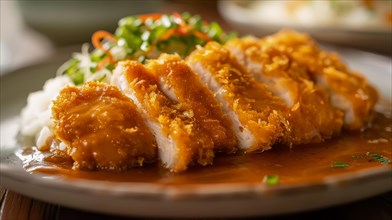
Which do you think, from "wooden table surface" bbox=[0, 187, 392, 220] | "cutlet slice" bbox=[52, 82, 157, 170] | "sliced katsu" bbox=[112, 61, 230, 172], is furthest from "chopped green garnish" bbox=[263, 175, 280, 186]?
"cutlet slice" bbox=[52, 82, 157, 170]

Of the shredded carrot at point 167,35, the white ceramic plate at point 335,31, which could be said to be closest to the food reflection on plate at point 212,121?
the shredded carrot at point 167,35

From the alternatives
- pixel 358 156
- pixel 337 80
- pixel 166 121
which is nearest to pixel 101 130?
pixel 166 121

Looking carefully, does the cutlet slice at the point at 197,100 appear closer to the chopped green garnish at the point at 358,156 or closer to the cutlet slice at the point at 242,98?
the cutlet slice at the point at 242,98

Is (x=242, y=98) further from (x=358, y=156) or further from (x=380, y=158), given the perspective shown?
(x=380, y=158)

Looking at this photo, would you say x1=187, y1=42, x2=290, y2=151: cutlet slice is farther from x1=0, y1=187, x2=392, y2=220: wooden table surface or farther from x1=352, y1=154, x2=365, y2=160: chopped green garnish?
x1=0, y1=187, x2=392, y2=220: wooden table surface

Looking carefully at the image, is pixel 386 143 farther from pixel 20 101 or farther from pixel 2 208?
pixel 20 101

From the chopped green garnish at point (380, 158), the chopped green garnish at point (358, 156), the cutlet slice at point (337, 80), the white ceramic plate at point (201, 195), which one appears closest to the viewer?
the white ceramic plate at point (201, 195)

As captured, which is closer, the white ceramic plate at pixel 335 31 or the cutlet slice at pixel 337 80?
the cutlet slice at pixel 337 80
